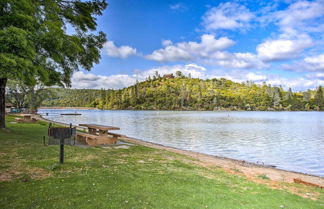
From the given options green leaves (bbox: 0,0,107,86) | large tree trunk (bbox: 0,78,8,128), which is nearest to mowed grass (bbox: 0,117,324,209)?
green leaves (bbox: 0,0,107,86)

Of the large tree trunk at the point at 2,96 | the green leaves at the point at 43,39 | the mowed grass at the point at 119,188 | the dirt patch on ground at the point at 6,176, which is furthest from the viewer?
the large tree trunk at the point at 2,96

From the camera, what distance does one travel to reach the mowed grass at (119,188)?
4.99 metres

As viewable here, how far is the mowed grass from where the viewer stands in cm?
499

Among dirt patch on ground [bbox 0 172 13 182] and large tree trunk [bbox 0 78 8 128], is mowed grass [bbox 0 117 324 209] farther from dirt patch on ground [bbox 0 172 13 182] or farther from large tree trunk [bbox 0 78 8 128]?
large tree trunk [bbox 0 78 8 128]

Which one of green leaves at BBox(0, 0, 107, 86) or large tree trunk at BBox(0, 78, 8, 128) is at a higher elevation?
green leaves at BBox(0, 0, 107, 86)

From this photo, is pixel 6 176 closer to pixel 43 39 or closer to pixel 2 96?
pixel 43 39

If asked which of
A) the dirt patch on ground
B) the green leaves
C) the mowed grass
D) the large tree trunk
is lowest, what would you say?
the mowed grass

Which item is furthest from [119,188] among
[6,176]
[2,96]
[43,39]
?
[2,96]

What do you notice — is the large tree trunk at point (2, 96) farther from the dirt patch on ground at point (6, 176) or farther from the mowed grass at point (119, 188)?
the dirt patch on ground at point (6, 176)

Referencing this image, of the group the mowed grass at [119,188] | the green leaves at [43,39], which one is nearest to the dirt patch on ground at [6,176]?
the mowed grass at [119,188]

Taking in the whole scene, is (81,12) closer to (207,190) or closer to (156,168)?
(156,168)

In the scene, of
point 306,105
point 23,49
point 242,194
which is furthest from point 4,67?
point 306,105

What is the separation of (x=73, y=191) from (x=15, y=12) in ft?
22.9

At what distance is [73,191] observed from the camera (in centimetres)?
548
